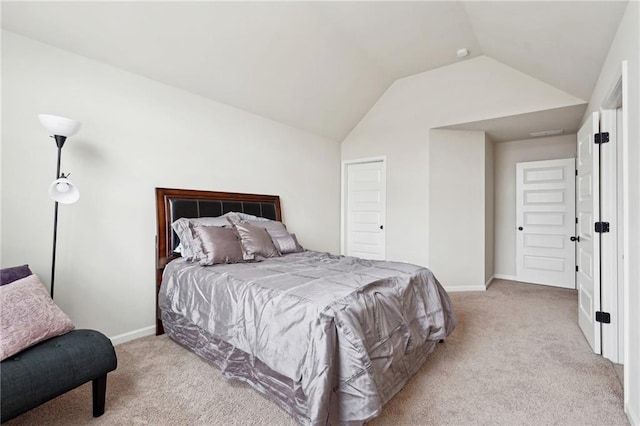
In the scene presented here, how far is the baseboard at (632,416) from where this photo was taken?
155 centimetres

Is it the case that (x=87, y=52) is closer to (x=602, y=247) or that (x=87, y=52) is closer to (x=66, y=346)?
(x=66, y=346)

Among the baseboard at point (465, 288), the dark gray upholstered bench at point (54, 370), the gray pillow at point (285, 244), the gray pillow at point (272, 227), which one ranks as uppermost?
the gray pillow at point (272, 227)

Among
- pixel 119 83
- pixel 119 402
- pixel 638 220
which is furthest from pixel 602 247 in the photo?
pixel 119 83

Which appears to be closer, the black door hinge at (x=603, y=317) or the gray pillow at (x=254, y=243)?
the black door hinge at (x=603, y=317)

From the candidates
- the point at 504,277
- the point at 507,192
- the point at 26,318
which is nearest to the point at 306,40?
the point at 26,318

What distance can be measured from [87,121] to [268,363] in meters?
2.51

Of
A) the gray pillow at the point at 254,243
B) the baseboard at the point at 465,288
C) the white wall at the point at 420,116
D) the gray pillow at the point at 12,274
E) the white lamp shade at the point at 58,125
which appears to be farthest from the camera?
the baseboard at the point at 465,288

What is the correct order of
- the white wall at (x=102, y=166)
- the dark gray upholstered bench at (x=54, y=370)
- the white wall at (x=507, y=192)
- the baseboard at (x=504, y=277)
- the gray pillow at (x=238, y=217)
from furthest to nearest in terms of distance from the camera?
the baseboard at (x=504, y=277), the white wall at (x=507, y=192), the gray pillow at (x=238, y=217), the white wall at (x=102, y=166), the dark gray upholstered bench at (x=54, y=370)

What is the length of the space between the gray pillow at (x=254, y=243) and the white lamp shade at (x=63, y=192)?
4.28 ft

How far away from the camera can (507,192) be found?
5164 millimetres

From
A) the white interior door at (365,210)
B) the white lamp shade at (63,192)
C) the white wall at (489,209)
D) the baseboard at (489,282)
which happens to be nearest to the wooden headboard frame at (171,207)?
the white lamp shade at (63,192)

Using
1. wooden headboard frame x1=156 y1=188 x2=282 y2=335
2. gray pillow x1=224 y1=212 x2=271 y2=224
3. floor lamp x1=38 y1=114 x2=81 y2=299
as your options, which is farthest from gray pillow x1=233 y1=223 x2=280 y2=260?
floor lamp x1=38 y1=114 x2=81 y2=299

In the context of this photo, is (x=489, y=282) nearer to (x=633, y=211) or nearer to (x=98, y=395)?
(x=633, y=211)

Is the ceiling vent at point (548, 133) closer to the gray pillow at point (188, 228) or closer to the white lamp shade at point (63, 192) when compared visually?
the gray pillow at point (188, 228)
